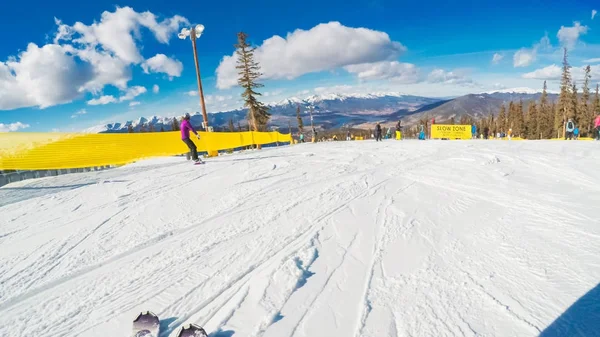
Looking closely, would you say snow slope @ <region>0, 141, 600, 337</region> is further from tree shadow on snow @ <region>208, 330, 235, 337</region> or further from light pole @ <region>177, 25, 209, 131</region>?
light pole @ <region>177, 25, 209, 131</region>

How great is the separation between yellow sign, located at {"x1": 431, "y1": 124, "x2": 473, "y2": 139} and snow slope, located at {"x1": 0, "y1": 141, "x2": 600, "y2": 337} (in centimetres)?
2491

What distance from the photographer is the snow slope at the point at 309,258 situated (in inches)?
91.2

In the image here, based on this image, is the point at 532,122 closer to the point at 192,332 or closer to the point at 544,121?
the point at 544,121

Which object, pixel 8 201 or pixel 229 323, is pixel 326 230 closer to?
pixel 229 323

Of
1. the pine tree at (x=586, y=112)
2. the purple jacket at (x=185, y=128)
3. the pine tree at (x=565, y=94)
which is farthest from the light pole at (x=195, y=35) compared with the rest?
the pine tree at (x=586, y=112)

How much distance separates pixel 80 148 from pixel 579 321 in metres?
13.8

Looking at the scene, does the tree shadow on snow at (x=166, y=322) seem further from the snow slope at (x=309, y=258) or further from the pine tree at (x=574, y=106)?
the pine tree at (x=574, y=106)

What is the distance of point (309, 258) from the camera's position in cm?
323

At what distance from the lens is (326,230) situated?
13.0ft

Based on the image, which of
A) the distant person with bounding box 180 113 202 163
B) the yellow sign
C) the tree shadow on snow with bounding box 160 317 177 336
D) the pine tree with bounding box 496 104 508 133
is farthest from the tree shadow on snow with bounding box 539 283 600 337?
the pine tree with bounding box 496 104 508 133

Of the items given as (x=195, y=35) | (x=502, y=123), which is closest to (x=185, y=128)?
(x=195, y=35)

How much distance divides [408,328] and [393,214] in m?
2.46

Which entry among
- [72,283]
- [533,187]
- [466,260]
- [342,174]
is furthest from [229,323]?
[533,187]

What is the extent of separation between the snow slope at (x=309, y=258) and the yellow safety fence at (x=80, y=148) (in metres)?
4.34
